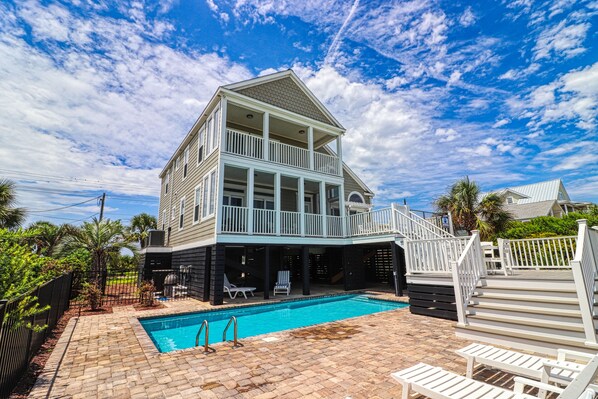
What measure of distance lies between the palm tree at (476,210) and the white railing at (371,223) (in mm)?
8994

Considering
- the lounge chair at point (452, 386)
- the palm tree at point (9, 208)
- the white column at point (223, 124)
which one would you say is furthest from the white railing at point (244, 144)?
the palm tree at point (9, 208)

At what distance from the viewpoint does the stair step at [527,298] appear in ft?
15.0

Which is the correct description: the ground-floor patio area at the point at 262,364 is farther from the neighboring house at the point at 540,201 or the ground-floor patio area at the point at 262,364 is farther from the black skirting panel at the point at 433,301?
the neighboring house at the point at 540,201

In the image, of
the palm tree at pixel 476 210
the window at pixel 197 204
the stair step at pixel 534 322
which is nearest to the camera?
the stair step at pixel 534 322

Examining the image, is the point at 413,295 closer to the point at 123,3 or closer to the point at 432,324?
the point at 432,324

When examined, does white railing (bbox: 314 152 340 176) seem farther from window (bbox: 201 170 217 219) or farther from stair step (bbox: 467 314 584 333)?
stair step (bbox: 467 314 584 333)

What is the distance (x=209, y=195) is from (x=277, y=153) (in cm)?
373

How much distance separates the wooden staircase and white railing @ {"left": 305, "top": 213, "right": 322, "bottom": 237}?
7.93m

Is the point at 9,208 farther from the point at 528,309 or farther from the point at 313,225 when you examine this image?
the point at 528,309

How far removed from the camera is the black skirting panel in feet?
22.9

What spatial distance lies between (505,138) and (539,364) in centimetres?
2369

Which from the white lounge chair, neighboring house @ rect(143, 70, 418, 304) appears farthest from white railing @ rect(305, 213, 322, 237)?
the white lounge chair

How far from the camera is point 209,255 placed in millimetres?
11094

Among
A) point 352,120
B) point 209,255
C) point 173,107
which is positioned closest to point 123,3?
point 173,107
